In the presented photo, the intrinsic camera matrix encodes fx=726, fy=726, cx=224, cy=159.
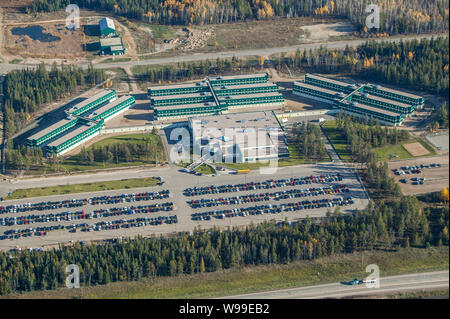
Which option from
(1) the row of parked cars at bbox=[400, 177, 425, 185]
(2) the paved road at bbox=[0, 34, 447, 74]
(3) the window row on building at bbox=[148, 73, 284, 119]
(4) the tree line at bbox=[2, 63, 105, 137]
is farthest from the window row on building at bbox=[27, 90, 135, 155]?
(1) the row of parked cars at bbox=[400, 177, 425, 185]

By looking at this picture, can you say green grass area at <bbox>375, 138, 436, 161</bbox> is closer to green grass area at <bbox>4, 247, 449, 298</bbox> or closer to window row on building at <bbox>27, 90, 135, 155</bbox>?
green grass area at <bbox>4, 247, 449, 298</bbox>

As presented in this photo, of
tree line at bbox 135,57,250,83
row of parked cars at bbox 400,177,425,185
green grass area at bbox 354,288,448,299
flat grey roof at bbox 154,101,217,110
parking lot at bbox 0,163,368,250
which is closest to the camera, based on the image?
green grass area at bbox 354,288,448,299

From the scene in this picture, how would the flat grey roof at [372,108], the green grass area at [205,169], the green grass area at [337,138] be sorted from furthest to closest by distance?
the flat grey roof at [372,108] → the green grass area at [337,138] → the green grass area at [205,169]

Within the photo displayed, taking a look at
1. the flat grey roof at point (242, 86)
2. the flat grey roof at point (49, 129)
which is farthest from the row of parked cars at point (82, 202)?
the flat grey roof at point (242, 86)

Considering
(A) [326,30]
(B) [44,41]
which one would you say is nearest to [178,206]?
(B) [44,41]

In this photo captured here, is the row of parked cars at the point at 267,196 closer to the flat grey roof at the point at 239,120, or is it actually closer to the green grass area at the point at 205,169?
the green grass area at the point at 205,169

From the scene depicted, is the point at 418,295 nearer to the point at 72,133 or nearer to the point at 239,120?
the point at 239,120
